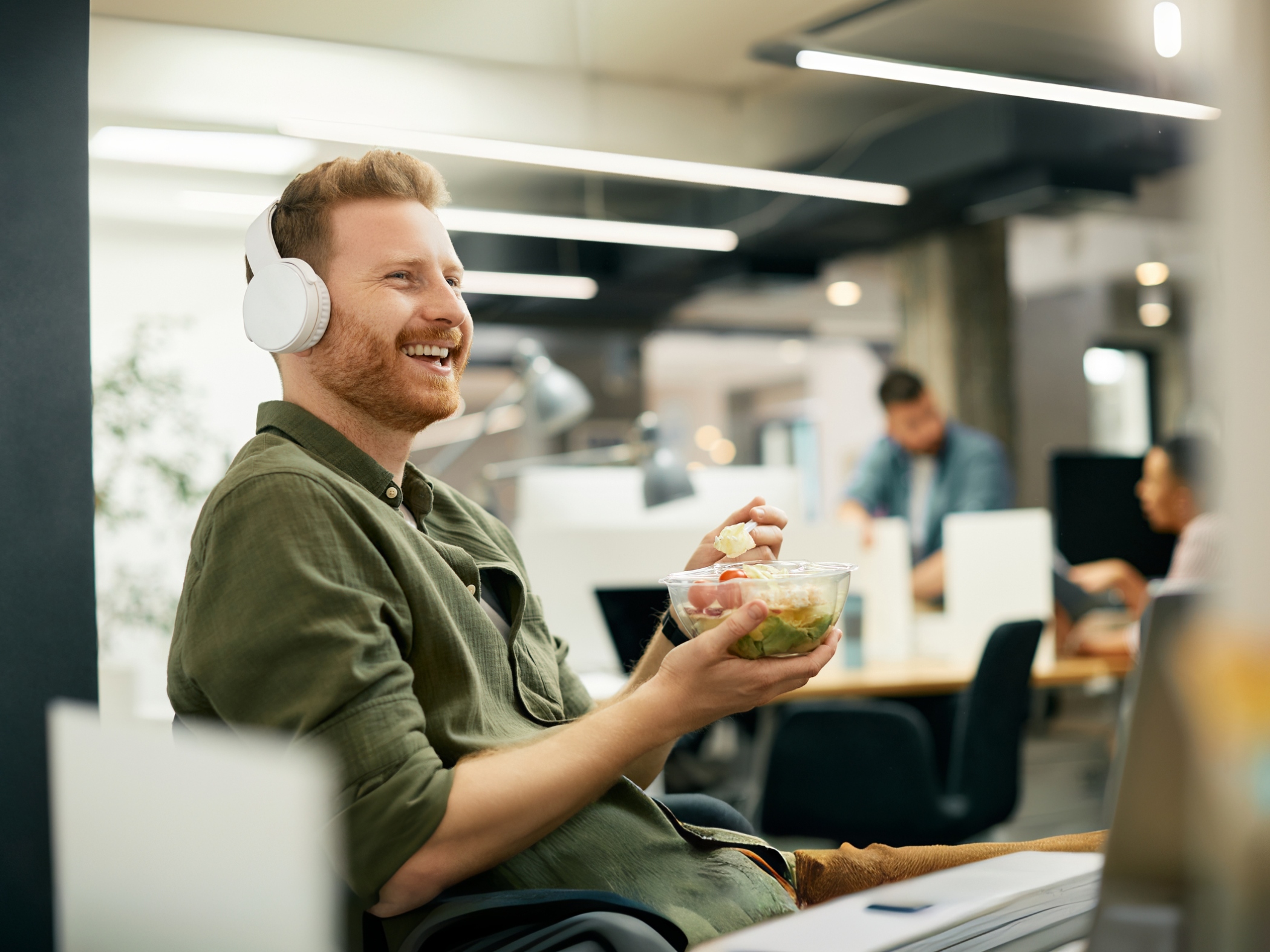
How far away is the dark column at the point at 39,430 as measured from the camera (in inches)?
45.8

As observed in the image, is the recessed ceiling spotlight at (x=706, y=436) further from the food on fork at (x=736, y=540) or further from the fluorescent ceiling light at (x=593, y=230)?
the food on fork at (x=736, y=540)

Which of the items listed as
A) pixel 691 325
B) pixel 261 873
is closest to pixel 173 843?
pixel 261 873

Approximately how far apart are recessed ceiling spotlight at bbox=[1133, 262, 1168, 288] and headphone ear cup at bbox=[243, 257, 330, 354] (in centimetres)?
783

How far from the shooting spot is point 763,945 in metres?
0.77

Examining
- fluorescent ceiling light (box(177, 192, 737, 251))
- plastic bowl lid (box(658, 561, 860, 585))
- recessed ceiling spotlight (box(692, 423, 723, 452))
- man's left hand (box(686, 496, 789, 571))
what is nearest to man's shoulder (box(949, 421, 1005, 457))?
fluorescent ceiling light (box(177, 192, 737, 251))

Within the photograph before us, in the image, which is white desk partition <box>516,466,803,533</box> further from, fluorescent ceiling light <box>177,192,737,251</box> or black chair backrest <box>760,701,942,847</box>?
fluorescent ceiling light <box>177,192,737,251</box>

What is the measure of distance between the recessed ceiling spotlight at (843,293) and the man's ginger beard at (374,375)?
859 centimetres

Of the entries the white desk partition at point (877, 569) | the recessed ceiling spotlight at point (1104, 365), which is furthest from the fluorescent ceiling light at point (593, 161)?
the recessed ceiling spotlight at point (1104, 365)

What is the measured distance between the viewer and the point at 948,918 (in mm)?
866

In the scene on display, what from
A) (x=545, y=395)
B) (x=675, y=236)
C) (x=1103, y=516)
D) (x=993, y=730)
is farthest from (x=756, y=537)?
(x=675, y=236)

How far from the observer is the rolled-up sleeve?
0.94 meters

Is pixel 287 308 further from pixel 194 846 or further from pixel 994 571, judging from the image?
pixel 994 571

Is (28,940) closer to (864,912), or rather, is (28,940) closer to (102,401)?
(864,912)

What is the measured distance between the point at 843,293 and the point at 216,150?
8128 millimetres
